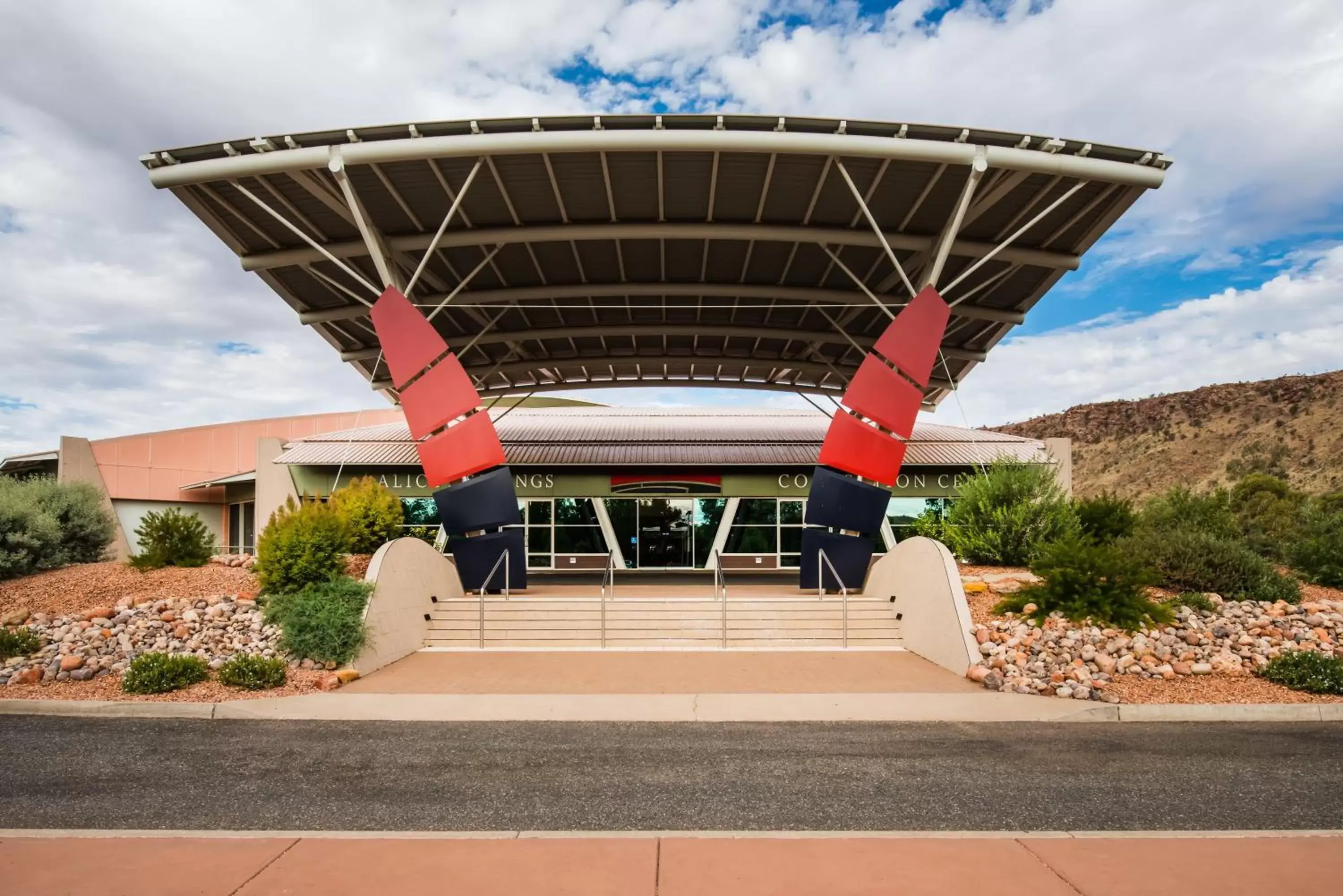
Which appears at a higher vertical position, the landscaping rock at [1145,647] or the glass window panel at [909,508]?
the glass window panel at [909,508]

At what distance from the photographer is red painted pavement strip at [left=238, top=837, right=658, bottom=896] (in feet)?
→ 16.0

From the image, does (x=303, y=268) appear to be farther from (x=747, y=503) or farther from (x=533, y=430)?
(x=747, y=503)

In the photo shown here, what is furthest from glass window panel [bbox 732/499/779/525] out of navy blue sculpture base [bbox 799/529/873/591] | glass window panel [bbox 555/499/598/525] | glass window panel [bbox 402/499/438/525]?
navy blue sculpture base [bbox 799/529/873/591]

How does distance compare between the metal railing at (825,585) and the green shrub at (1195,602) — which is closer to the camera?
the green shrub at (1195,602)

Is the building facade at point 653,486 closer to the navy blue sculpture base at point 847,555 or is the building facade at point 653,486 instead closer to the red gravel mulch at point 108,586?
the navy blue sculpture base at point 847,555

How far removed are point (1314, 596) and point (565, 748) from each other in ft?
45.4

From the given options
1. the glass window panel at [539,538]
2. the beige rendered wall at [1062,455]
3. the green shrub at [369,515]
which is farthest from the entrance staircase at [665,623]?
the beige rendered wall at [1062,455]

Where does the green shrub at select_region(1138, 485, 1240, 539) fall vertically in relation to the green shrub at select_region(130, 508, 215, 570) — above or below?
above

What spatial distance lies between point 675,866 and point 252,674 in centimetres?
834

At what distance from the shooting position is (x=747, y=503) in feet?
96.9

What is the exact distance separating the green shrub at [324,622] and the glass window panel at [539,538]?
52.3 feet

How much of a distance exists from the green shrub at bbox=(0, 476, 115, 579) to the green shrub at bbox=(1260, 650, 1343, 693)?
70.1 ft

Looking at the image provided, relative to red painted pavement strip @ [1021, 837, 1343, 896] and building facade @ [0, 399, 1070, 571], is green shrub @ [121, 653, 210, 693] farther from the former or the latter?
building facade @ [0, 399, 1070, 571]

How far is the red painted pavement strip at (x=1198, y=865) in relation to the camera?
16.0 ft
